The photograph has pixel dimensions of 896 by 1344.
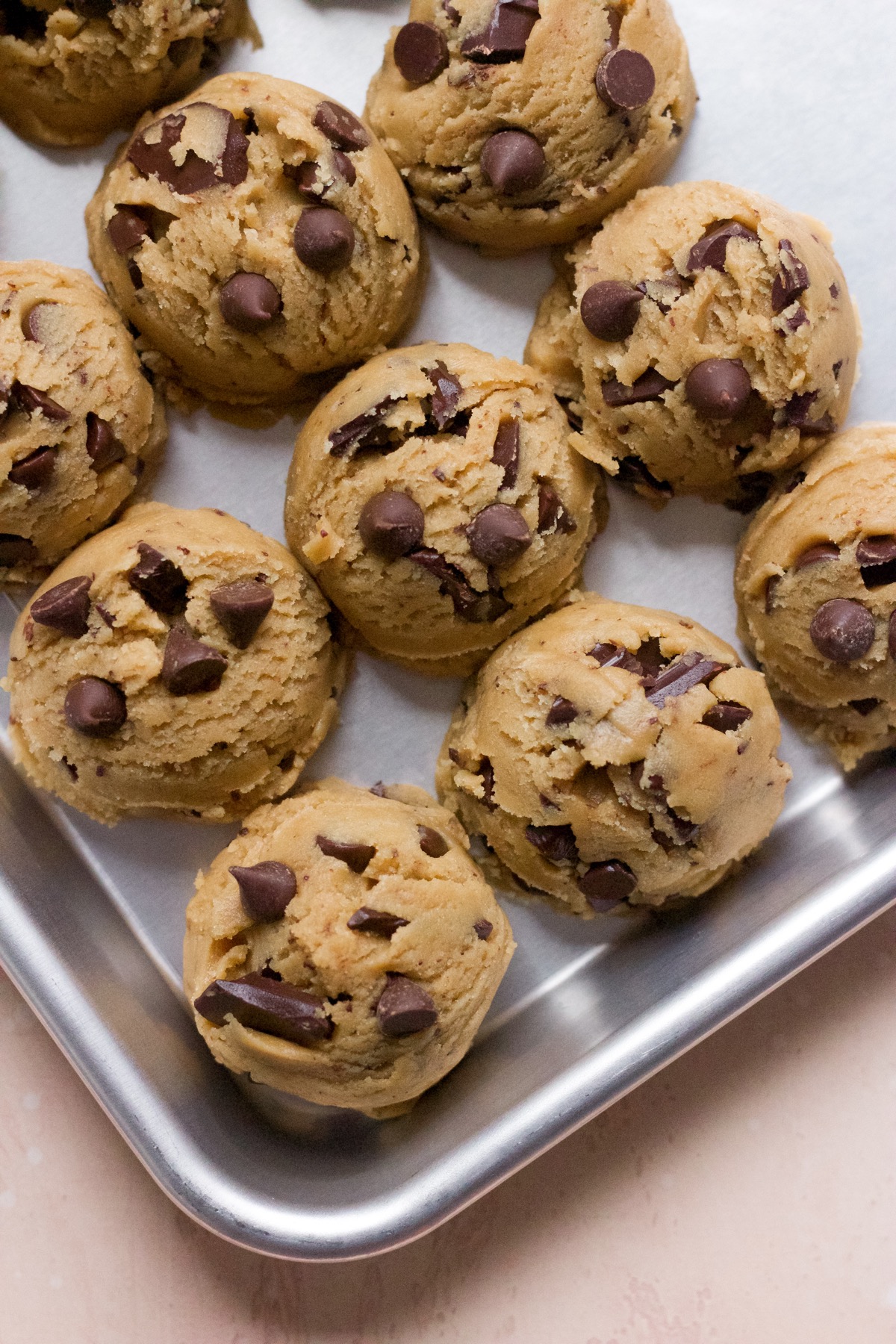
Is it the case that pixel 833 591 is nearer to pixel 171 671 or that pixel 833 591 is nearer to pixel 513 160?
pixel 513 160

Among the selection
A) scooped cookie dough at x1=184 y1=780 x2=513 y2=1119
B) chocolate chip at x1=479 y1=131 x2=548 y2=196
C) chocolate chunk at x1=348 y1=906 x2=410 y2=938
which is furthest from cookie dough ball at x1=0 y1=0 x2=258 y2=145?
chocolate chunk at x1=348 y1=906 x2=410 y2=938

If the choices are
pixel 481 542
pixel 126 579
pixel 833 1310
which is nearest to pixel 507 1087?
pixel 833 1310

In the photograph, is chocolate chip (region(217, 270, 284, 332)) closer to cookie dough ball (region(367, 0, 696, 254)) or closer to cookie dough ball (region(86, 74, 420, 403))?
cookie dough ball (region(86, 74, 420, 403))

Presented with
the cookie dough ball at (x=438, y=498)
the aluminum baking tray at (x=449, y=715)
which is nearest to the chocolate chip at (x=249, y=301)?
the cookie dough ball at (x=438, y=498)

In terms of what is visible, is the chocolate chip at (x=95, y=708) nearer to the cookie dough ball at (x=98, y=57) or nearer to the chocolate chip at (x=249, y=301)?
the chocolate chip at (x=249, y=301)

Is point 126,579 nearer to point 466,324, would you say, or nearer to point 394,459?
point 394,459

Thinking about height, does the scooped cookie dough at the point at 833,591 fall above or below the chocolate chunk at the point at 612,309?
below
